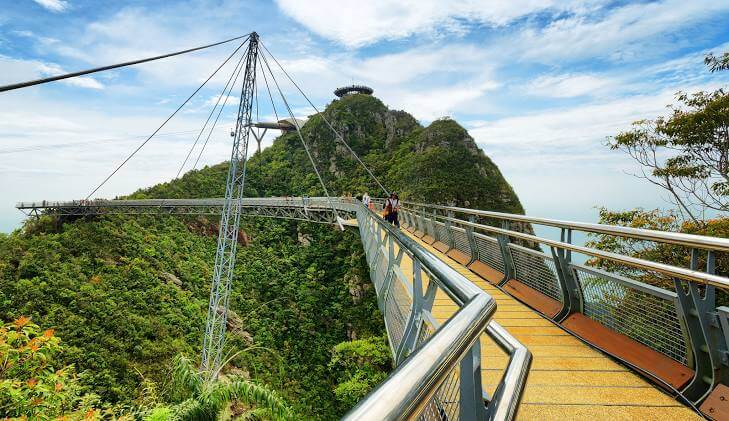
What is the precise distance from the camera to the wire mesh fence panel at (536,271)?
4414mm

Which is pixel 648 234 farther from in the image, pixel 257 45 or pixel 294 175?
pixel 294 175

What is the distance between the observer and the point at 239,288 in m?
29.5

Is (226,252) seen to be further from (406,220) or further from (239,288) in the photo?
(406,220)

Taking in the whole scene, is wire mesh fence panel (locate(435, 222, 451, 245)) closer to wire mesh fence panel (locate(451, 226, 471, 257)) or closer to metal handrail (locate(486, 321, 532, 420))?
wire mesh fence panel (locate(451, 226, 471, 257))

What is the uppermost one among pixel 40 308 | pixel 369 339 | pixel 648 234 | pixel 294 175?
pixel 294 175

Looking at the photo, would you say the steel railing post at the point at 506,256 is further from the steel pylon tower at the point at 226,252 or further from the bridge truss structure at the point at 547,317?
the steel pylon tower at the point at 226,252

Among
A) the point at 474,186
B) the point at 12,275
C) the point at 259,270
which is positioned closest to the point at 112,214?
the point at 12,275

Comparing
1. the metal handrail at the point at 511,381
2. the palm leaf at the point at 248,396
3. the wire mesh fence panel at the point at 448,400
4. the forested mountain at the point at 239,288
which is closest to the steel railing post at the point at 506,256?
the wire mesh fence panel at the point at 448,400

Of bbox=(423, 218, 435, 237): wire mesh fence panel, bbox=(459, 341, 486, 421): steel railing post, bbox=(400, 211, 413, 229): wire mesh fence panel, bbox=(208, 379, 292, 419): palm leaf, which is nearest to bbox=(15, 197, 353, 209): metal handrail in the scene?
bbox=(400, 211, 413, 229): wire mesh fence panel

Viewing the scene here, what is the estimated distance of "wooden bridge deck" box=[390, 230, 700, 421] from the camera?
243 cm

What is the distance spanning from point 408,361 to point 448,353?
11 cm

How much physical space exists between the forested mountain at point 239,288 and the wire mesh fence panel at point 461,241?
7138mm

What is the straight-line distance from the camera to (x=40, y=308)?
21.1m

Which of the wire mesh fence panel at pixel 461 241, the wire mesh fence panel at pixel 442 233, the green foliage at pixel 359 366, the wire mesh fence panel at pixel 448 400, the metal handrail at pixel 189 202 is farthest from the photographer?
the metal handrail at pixel 189 202
